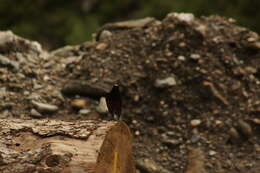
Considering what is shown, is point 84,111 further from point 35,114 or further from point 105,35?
point 105,35

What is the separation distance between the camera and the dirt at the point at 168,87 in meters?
3.38

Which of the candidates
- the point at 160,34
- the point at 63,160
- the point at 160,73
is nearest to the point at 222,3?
the point at 160,34

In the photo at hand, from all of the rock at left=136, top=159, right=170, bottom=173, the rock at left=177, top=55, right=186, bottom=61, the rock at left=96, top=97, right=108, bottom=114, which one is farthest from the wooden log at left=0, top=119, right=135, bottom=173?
the rock at left=177, top=55, right=186, bottom=61

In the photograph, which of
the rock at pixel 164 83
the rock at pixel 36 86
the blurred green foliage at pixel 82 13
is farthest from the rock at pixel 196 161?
the blurred green foliage at pixel 82 13

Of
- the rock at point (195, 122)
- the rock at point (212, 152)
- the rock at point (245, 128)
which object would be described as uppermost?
the rock at point (195, 122)

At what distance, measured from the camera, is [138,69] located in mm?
3818

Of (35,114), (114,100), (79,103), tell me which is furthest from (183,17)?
(114,100)

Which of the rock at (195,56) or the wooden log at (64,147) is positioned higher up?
the rock at (195,56)

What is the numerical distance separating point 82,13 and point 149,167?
4.60 meters

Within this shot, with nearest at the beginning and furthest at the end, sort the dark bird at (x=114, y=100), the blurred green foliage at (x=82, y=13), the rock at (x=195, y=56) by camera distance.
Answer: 1. the dark bird at (x=114, y=100)
2. the rock at (x=195, y=56)
3. the blurred green foliage at (x=82, y=13)

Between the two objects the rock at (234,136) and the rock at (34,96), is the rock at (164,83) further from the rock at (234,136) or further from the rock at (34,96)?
the rock at (34,96)

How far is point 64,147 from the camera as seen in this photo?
6.24ft

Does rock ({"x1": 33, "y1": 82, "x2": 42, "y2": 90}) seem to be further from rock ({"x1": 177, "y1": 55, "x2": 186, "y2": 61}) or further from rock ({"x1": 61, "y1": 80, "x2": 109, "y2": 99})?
rock ({"x1": 177, "y1": 55, "x2": 186, "y2": 61})

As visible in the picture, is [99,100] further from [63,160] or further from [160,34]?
[63,160]
